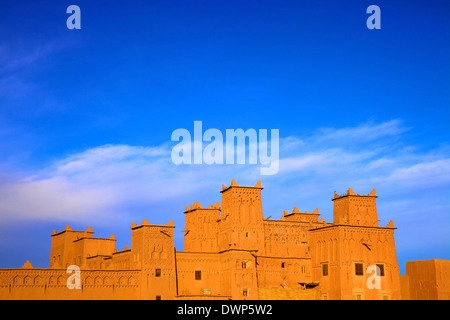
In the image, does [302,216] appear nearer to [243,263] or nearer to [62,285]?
[243,263]

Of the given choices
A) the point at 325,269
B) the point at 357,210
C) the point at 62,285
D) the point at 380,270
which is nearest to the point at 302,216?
the point at 357,210

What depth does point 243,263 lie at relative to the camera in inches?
2960

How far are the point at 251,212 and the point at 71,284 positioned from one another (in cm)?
2415

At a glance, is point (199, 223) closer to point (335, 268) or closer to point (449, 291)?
point (335, 268)

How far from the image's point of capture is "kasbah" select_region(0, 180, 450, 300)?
71750mm

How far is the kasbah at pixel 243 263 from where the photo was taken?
2825 inches

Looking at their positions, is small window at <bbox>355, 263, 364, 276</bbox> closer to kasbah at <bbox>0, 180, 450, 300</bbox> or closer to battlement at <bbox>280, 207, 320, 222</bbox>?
kasbah at <bbox>0, 180, 450, 300</bbox>

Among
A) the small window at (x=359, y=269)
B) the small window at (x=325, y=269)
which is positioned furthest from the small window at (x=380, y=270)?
the small window at (x=325, y=269)

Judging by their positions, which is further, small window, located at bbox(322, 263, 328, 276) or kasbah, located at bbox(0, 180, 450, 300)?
small window, located at bbox(322, 263, 328, 276)

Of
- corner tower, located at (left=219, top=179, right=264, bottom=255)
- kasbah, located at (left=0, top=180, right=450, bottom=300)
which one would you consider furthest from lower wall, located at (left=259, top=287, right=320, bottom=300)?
corner tower, located at (left=219, top=179, right=264, bottom=255)

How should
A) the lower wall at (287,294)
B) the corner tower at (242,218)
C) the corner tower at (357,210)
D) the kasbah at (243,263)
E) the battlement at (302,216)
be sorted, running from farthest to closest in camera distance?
the battlement at (302,216) < the corner tower at (357,210) < the corner tower at (242,218) < the lower wall at (287,294) < the kasbah at (243,263)

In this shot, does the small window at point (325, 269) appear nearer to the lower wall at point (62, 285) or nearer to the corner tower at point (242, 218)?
the corner tower at point (242, 218)
